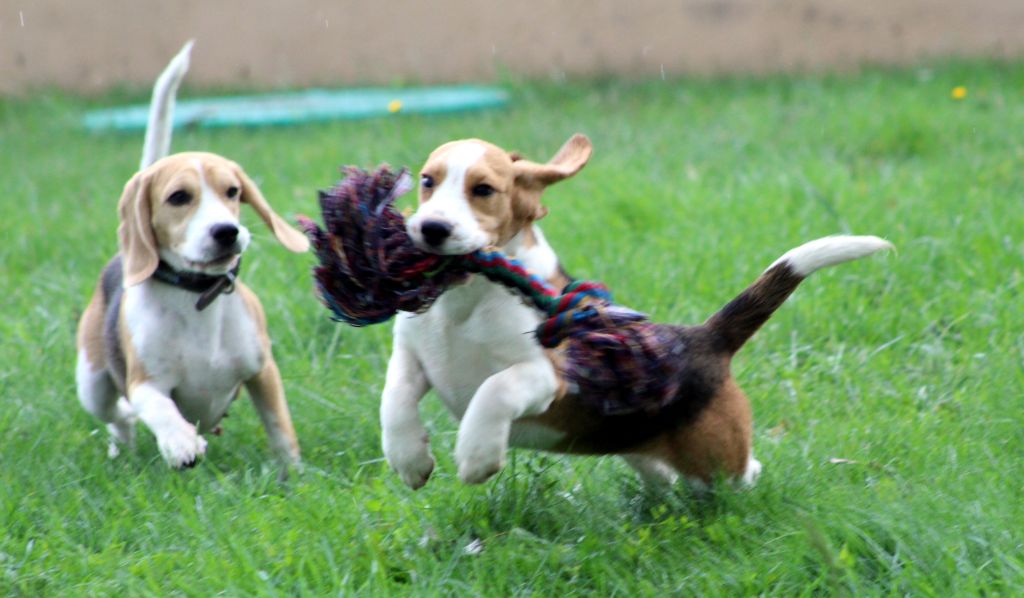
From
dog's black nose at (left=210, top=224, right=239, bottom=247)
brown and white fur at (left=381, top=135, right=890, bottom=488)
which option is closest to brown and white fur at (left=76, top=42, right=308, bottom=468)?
dog's black nose at (left=210, top=224, right=239, bottom=247)

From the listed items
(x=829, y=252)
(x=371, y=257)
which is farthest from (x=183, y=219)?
(x=829, y=252)

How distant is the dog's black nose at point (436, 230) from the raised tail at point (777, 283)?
0.87 m

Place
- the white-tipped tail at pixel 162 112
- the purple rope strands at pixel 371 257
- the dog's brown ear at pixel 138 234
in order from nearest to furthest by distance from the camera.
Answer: the purple rope strands at pixel 371 257, the dog's brown ear at pixel 138 234, the white-tipped tail at pixel 162 112

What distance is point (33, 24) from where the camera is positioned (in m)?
11.5

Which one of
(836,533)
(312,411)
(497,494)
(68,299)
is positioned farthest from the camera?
(68,299)

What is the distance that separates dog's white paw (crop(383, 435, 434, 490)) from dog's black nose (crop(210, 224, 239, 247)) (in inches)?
46.5

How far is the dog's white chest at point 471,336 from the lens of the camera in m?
3.20

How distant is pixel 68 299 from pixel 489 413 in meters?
3.43

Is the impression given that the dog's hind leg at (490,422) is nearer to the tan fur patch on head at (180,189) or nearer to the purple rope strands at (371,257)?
the purple rope strands at (371,257)

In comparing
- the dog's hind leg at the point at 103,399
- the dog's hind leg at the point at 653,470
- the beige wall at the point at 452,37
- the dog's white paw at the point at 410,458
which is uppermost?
the dog's white paw at the point at 410,458

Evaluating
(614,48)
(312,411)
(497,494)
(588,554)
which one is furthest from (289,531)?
(614,48)

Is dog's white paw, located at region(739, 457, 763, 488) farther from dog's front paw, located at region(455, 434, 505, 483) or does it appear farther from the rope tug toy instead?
dog's front paw, located at region(455, 434, 505, 483)

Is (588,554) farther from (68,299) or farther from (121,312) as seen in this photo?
(68,299)

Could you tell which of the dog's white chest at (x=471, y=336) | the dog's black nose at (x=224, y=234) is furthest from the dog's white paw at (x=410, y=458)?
the dog's black nose at (x=224, y=234)
